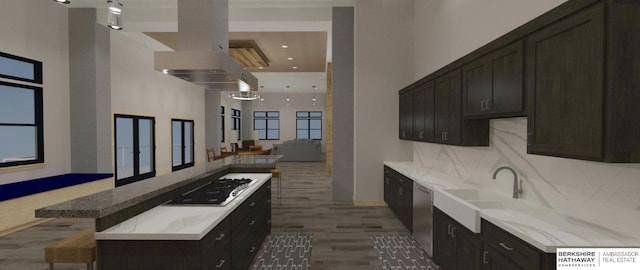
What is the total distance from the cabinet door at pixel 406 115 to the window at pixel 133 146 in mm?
6301

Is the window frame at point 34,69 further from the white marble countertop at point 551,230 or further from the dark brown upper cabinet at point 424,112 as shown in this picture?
the white marble countertop at point 551,230

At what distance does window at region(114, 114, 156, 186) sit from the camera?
798 cm

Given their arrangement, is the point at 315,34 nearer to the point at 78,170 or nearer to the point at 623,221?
the point at 78,170

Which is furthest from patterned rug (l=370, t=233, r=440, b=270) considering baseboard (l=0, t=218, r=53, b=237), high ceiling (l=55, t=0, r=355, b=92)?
baseboard (l=0, t=218, r=53, b=237)

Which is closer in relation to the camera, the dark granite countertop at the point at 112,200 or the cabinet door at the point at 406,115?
the dark granite countertop at the point at 112,200

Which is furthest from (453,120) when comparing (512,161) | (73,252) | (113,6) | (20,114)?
(20,114)

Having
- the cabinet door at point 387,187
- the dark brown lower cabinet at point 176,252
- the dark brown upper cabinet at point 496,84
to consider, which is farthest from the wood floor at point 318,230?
the dark brown upper cabinet at point 496,84

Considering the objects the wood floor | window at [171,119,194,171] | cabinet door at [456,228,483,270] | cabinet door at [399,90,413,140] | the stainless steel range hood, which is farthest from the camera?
window at [171,119,194,171]

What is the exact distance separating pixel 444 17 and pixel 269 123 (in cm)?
1525

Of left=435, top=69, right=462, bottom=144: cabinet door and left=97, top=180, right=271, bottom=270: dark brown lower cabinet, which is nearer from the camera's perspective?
left=97, top=180, right=271, bottom=270: dark brown lower cabinet

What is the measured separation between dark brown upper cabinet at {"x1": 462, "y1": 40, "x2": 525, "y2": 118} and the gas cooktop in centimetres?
241

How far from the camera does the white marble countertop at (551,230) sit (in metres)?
1.79

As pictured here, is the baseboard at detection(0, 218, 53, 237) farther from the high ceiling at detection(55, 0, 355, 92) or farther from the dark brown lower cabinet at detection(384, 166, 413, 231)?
the dark brown lower cabinet at detection(384, 166, 413, 231)

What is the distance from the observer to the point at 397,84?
6121 mm
